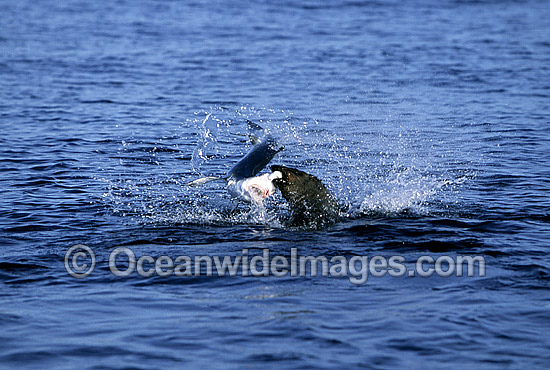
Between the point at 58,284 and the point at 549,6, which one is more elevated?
the point at 549,6

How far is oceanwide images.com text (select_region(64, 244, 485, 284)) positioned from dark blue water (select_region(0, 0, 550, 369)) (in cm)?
16

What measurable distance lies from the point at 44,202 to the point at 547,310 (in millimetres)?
6964

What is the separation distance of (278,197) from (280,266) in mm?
2584

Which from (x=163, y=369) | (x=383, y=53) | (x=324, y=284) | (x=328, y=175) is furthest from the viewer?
(x=383, y=53)

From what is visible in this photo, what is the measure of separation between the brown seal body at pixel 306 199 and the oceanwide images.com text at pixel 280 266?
83 centimetres

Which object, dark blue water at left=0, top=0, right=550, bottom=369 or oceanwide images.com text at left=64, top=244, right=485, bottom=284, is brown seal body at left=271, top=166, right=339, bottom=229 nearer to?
dark blue water at left=0, top=0, right=550, bottom=369

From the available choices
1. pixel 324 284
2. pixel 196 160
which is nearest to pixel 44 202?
pixel 196 160

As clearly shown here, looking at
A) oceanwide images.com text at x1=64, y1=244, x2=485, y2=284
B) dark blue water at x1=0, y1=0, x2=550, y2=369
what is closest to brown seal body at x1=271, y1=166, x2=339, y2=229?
dark blue water at x1=0, y1=0, x2=550, y2=369

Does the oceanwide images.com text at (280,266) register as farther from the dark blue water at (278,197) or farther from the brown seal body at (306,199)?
the brown seal body at (306,199)

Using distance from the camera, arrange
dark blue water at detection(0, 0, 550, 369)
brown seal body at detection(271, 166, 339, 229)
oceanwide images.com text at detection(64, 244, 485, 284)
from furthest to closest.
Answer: brown seal body at detection(271, 166, 339, 229) → oceanwide images.com text at detection(64, 244, 485, 284) → dark blue water at detection(0, 0, 550, 369)

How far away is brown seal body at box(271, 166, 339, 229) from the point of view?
9.55 metres

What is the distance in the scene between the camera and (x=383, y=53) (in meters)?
24.4

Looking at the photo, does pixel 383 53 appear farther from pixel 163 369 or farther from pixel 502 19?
pixel 163 369

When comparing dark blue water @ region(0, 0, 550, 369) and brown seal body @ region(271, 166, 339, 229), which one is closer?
dark blue water @ region(0, 0, 550, 369)
